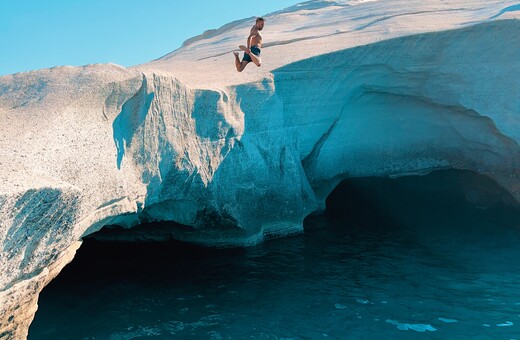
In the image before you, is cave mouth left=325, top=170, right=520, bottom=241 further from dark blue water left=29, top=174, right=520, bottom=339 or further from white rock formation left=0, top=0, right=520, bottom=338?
white rock formation left=0, top=0, right=520, bottom=338

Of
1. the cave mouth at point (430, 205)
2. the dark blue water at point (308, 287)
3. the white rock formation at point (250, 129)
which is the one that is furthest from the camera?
the cave mouth at point (430, 205)

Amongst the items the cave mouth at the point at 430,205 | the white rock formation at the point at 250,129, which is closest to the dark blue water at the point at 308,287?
the cave mouth at the point at 430,205

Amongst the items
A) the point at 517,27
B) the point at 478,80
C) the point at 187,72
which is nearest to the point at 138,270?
the point at 187,72

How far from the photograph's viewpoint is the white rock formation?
7.44 meters

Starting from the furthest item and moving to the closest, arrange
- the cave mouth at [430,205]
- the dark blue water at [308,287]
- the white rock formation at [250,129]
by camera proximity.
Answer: the cave mouth at [430,205] < the dark blue water at [308,287] < the white rock formation at [250,129]

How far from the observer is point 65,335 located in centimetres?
854

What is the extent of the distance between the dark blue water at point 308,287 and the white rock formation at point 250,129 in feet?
4.07

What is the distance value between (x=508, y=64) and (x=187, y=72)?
8.49 metres

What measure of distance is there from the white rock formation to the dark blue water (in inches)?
48.8

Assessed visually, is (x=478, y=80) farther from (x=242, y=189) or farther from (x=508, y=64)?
(x=242, y=189)

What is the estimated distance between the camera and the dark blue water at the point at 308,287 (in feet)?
28.4

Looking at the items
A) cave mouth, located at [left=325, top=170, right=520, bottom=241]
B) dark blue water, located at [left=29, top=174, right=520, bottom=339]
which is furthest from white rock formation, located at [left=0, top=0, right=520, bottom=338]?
dark blue water, located at [left=29, top=174, right=520, bottom=339]

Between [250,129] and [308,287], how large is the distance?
165 inches

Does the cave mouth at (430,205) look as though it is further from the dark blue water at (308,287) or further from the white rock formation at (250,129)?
the white rock formation at (250,129)
